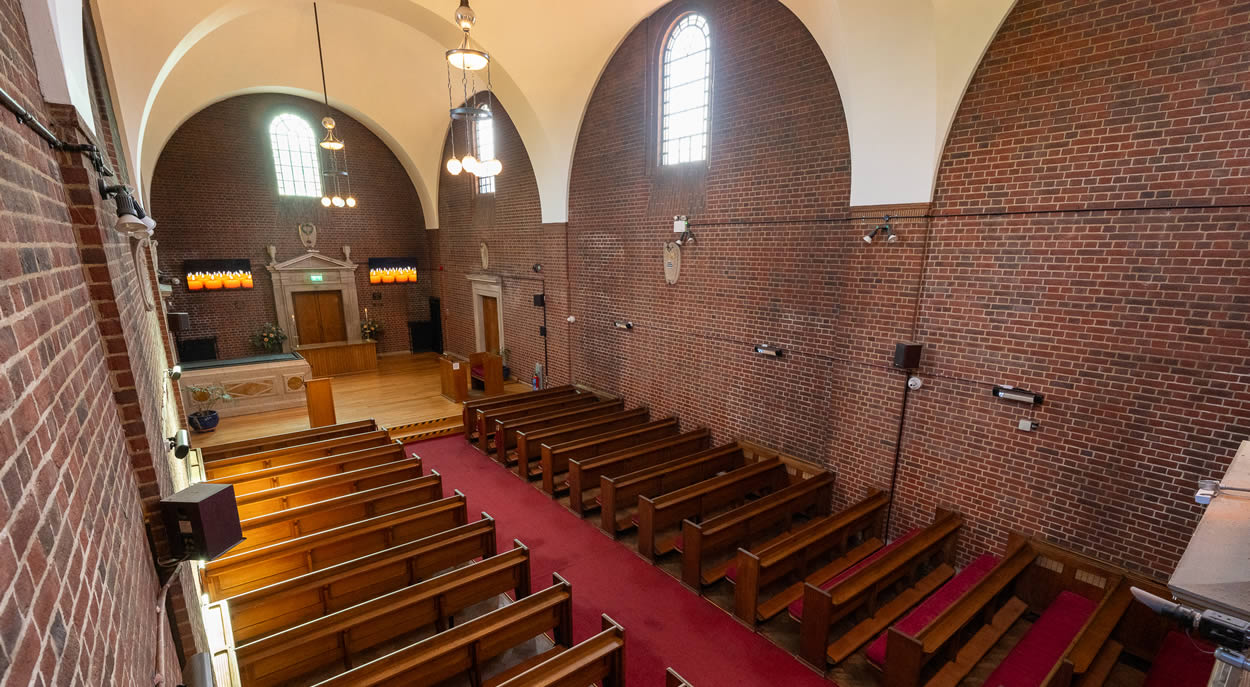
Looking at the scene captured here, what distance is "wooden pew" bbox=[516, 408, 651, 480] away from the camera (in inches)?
279

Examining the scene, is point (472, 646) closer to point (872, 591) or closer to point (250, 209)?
point (872, 591)

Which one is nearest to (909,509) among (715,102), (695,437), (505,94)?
(695,437)

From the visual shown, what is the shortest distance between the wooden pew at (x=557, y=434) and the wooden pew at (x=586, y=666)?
3742 millimetres

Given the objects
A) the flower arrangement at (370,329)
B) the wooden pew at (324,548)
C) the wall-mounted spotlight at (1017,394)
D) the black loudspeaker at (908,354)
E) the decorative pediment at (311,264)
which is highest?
the decorative pediment at (311,264)

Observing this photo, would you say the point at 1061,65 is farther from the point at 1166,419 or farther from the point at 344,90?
the point at 344,90

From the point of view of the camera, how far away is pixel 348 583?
161 inches

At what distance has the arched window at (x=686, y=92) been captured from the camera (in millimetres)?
6902

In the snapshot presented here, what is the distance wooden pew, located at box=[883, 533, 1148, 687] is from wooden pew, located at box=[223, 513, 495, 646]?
3.43 m

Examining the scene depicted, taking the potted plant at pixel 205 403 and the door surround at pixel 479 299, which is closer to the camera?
the potted plant at pixel 205 403

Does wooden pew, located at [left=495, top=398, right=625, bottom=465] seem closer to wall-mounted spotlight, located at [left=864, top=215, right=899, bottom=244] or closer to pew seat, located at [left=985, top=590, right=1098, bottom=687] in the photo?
wall-mounted spotlight, located at [left=864, top=215, right=899, bottom=244]

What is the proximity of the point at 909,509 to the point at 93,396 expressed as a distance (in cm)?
629

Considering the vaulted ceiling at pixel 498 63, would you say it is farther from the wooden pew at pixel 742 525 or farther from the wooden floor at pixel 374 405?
the wooden floor at pixel 374 405

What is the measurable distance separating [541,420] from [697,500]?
3.06m

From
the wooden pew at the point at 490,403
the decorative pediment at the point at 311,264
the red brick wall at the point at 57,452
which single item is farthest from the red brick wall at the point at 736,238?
the decorative pediment at the point at 311,264
